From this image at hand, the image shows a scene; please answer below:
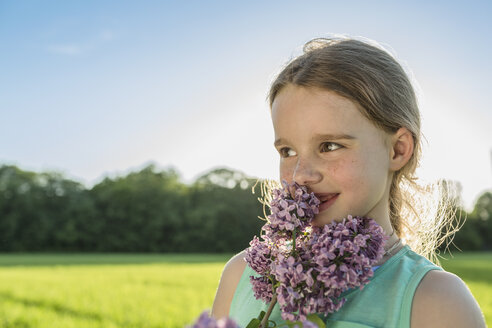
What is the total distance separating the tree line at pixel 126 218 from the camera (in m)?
67.8

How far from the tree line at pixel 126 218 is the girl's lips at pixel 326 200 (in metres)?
62.9

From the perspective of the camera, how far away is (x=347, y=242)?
5.52ft

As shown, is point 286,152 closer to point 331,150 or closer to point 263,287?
point 331,150

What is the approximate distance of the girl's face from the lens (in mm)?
2047

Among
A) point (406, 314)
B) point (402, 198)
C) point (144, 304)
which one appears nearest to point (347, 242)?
point (406, 314)

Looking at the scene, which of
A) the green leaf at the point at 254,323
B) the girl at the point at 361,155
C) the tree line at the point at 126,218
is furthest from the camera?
the tree line at the point at 126,218

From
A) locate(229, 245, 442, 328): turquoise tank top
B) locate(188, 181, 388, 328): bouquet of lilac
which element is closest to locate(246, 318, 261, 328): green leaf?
locate(188, 181, 388, 328): bouquet of lilac

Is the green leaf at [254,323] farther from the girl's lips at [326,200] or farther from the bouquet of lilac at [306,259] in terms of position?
the girl's lips at [326,200]

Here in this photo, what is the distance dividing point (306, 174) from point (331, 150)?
0.51 ft

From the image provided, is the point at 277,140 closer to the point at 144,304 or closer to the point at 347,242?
the point at 347,242

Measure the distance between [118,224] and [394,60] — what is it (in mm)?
71965

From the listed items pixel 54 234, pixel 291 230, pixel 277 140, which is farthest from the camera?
pixel 54 234

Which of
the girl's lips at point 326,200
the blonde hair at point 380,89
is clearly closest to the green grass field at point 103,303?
the blonde hair at point 380,89

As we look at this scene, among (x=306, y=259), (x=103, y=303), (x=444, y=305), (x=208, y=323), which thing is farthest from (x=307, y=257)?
(x=103, y=303)
